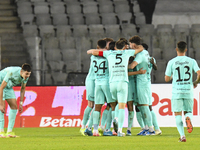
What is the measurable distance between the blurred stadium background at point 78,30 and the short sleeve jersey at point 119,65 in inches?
220

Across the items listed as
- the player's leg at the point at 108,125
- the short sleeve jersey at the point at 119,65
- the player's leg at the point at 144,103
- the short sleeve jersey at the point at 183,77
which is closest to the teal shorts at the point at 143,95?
the player's leg at the point at 144,103

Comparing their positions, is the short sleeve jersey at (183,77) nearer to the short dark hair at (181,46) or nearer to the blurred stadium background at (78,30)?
the short dark hair at (181,46)

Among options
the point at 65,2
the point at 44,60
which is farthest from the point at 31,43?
the point at 65,2

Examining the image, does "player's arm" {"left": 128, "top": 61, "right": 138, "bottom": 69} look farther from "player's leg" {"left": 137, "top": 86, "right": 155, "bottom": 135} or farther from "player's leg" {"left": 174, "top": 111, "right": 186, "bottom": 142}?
"player's leg" {"left": 174, "top": 111, "right": 186, "bottom": 142}

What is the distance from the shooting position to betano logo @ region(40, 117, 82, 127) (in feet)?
42.8

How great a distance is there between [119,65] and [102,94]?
90cm

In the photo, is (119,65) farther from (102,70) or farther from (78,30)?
(78,30)

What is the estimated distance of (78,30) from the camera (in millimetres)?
17312

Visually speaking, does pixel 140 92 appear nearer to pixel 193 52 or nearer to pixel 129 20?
pixel 193 52

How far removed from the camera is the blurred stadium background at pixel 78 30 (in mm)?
14828

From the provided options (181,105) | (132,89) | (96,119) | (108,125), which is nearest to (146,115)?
(132,89)

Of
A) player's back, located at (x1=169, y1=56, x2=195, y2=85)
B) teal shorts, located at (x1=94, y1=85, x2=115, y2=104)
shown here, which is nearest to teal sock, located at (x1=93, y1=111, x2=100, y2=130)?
teal shorts, located at (x1=94, y1=85, x2=115, y2=104)

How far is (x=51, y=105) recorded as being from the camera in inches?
523

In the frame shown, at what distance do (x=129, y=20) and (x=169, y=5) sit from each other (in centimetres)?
304
